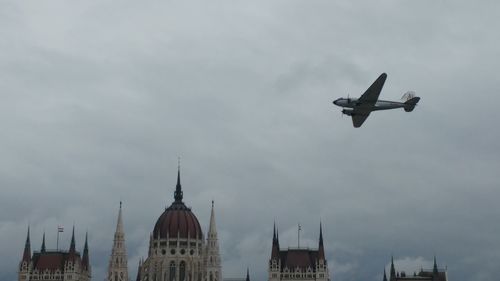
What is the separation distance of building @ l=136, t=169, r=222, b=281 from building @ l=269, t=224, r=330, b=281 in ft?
69.7

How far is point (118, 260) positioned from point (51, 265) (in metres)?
14.1

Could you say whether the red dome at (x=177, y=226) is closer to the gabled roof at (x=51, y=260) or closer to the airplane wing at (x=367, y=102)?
the gabled roof at (x=51, y=260)

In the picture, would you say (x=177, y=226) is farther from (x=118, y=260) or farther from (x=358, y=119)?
(x=358, y=119)

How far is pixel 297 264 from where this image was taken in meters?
174

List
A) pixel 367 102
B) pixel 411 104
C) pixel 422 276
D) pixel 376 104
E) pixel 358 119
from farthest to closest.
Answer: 1. pixel 422 276
2. pixel 411 104
3. pixel 358 119
4. pixel 376 104
5. pixel 367 102

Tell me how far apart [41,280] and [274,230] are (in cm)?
4921

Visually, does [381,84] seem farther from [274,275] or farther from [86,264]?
[86,264]

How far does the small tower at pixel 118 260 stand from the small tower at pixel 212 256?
719 inches

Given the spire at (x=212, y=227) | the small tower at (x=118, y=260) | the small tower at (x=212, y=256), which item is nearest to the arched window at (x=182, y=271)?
the small tower at (x=212, y=256)

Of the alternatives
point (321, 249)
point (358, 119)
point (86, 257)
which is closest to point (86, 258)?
point (86, 257)

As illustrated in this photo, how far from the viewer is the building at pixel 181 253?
19212 centimetres

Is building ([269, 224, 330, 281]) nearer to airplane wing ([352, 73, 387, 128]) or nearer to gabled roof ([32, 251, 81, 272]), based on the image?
gabled roof ([32, 251, 81, 272])

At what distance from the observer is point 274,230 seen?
178 metres

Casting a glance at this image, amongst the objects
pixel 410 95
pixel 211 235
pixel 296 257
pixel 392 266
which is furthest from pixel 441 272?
pixel 410 95
